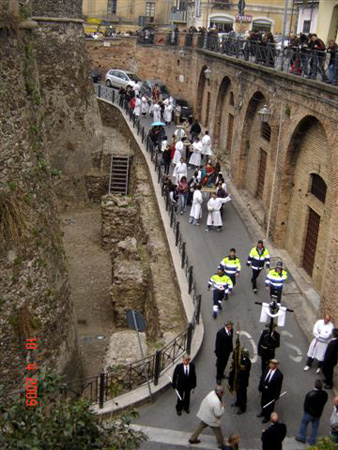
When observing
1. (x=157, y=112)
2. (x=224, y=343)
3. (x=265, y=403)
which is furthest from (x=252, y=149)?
(x=265, y=403)

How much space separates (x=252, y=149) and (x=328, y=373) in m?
12.7

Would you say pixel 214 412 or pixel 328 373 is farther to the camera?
pixel 328 373

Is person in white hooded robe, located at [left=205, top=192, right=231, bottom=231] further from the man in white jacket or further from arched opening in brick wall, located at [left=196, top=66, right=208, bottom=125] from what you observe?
arched opening in brick wall, located at [left=196, top=66, right=208, bottom=125]

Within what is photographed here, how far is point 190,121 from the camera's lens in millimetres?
32750

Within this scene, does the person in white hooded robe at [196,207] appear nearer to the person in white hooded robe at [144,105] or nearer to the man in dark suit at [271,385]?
the man in dark suit at [271,385]

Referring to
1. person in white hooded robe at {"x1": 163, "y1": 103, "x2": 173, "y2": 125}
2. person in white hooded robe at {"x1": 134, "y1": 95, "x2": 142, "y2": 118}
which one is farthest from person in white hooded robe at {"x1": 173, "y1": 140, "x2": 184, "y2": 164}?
person in white hooded robe at {"x1": 134, "y1": 95, "x2": 142, "y2": 118}

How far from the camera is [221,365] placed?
11.6m

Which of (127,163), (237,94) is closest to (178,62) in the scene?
(127,163)

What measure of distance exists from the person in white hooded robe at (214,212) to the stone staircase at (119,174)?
908 centimetres

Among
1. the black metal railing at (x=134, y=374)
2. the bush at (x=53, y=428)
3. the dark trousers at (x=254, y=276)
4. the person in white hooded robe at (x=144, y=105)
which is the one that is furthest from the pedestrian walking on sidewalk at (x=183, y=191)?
the bush at (x=53, y=428)

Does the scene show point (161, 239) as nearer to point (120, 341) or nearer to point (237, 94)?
point (120, 341)

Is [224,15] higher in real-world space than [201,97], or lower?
higher

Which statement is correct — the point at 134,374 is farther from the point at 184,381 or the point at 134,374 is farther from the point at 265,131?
the point at 265,131

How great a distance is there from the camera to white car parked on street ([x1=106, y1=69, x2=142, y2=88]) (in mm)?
39375
